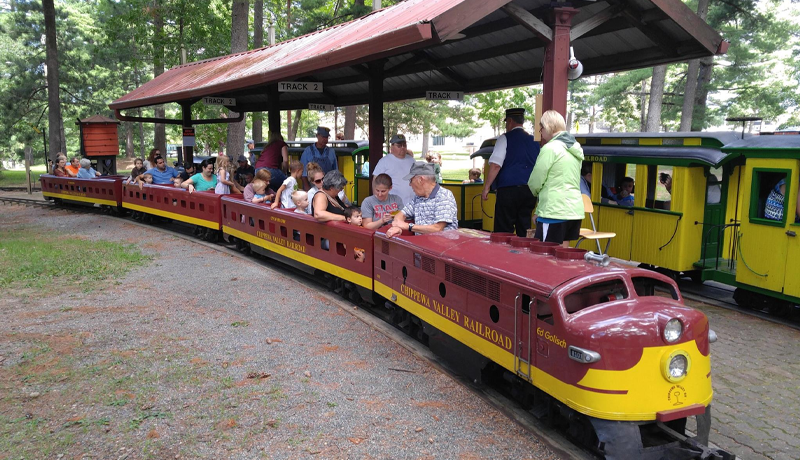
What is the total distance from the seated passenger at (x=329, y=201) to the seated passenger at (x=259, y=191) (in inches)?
104

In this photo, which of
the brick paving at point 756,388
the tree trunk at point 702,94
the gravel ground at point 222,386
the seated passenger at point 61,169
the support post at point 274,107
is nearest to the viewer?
the gravel ground at point 222,386

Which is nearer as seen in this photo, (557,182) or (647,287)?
(647,287)

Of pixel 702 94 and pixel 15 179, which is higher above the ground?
pixel 702 94

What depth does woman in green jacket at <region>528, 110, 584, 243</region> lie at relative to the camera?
5941mm

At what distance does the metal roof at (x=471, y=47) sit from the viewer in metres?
6.93

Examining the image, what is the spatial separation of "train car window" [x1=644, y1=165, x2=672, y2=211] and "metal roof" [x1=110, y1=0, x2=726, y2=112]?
68.1 inches

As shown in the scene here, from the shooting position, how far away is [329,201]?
865cm

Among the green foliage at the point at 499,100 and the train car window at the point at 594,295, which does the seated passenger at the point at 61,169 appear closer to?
the green foliage at the point at 499,100

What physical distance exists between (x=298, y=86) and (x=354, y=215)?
634 centimetres

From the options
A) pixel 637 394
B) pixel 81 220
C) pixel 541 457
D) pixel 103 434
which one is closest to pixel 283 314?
Result: pixel 103 434

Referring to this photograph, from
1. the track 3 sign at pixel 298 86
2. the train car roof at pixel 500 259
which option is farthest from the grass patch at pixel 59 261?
the train car roof at pixel 500 259

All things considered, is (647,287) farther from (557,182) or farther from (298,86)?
(298,86)

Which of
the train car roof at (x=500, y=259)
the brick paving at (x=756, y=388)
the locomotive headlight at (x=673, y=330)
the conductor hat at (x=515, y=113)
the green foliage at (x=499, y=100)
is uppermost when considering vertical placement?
the green foliage at (x=499, y=100)

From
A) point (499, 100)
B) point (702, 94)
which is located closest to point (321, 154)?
point (702, 94)
